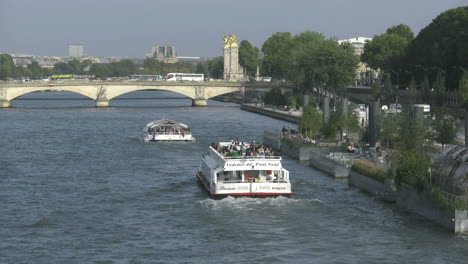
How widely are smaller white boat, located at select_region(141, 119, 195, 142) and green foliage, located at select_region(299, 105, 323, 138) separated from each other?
10.1 metres

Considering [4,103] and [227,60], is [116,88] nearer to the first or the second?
[4,103]

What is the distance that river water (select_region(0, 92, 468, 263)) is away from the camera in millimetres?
34344

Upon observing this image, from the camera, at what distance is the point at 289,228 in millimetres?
38375

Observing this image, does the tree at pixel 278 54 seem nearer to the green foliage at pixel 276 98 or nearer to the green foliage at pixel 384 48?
the green foliage at pixel 276 98

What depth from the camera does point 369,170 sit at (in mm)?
47625

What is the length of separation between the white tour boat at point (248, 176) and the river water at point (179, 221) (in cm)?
54

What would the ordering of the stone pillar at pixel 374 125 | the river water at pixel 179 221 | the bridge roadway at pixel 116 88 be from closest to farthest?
the river water at pixel 179 221 < the stone pillar at pixel 374 125 < the bridge roadway at pixel 116 88

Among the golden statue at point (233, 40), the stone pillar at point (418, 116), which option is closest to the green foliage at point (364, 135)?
the stone pillar at point (418, 116)

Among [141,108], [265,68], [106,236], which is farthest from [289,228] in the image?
[265,68]

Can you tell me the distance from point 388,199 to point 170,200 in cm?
1011

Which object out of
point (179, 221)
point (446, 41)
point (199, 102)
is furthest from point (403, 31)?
point (179, 221)

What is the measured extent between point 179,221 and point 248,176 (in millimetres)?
5944

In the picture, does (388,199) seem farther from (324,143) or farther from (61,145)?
(61,145)

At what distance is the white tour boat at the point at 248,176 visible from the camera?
43.7m
